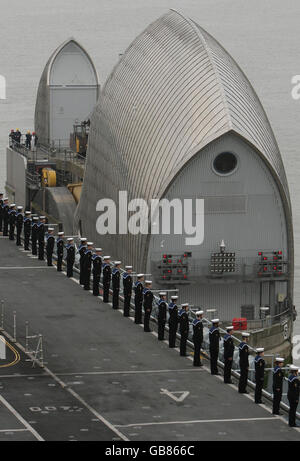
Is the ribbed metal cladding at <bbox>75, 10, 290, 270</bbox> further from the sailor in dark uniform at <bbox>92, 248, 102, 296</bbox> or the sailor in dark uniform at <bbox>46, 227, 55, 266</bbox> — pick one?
the sailor in dark uniform at <bbox>92, 248, 102, 296</bbox>

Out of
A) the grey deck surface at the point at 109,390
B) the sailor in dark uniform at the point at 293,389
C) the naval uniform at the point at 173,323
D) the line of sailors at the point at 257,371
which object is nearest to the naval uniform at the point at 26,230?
the grey deck surface at the point at 109,390

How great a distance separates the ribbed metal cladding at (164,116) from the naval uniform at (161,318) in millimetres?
23745

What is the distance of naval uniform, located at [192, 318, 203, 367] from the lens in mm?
47125

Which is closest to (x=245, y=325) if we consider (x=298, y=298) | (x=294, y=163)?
(x=298, y=298)

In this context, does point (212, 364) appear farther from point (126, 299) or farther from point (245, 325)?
point (245, 325)

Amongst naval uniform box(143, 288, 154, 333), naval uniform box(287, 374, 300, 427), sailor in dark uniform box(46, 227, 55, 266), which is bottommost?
naval uniform box(287, 374, 300, 427)

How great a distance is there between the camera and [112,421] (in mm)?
41438

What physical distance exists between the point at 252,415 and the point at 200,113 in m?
35.0

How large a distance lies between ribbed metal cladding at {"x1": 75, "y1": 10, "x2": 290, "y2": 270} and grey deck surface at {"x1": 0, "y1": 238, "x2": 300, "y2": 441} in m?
20.2

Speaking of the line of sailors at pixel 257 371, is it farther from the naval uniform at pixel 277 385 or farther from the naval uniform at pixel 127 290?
the naval uniform at pixel 127 290

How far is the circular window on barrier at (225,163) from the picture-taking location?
74.0 metres

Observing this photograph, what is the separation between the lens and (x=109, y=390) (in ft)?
147

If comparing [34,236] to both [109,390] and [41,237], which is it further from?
[109,390]

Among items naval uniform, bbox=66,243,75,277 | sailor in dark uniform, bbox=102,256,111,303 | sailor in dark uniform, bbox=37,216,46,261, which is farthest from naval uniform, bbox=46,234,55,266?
sailor in dark uniform, bbox=102,256,111,303
